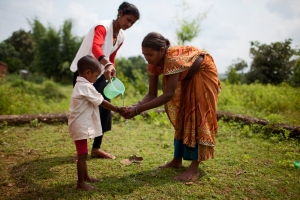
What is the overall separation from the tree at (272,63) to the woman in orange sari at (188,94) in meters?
16.4

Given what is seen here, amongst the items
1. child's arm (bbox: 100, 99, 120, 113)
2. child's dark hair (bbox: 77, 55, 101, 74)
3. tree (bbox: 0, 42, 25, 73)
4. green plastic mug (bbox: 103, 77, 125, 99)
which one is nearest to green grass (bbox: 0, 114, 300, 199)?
Result: child's arm (bbox: 100, 99, 120, 113)

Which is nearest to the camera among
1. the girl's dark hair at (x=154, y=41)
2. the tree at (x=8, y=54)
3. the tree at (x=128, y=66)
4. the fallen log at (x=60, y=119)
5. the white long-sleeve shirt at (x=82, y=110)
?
the white long-sleeve shirt at (x=82, y=110)

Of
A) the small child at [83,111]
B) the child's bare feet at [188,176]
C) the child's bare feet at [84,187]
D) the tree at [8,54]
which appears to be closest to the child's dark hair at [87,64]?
the small child at [83,111]

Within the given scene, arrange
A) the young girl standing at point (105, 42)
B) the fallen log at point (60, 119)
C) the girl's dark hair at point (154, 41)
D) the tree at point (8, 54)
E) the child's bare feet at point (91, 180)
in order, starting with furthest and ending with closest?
the tree at point (8, 54)
the fallen log at point (60, 119)
the young girl standing at point (105, 42)
the child's bare feet at point (91, 180)
the girl's dark hair at point (154, 41)

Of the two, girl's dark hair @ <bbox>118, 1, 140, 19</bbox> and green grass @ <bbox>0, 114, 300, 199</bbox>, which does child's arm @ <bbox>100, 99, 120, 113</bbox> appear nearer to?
green grass @ <bbox>0, 114, 300, 199</bbox>

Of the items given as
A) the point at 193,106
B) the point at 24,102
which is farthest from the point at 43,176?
the point at 24,102

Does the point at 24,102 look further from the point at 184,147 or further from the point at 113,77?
the point at 184,147

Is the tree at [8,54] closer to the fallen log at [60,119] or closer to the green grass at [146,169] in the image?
the fallen log at [60,119]

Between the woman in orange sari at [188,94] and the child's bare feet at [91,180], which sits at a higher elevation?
the woman in orange sari at [188,94]

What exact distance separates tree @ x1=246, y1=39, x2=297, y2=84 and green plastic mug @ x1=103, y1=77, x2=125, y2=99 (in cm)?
1667

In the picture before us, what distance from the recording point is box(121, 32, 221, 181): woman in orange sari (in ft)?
8.31

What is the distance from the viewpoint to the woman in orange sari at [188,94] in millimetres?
2533

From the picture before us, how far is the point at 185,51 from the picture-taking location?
8.59 ft

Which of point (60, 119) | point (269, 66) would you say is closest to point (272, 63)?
point (269, 66)
